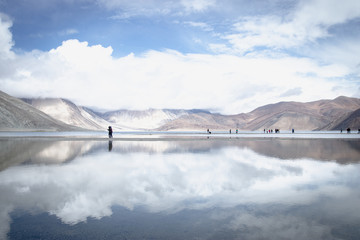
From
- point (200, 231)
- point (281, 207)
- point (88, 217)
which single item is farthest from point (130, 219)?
point (281, 207)

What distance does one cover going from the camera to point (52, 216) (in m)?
7.15

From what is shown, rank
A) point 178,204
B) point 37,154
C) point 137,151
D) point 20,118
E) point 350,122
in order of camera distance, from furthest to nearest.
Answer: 1. point 350,122
2. point 20,118
3. point 137,151
4. point 37,154
5. point 178,204

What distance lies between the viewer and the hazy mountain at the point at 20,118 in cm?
14125

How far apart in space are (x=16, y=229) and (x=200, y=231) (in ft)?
12.7

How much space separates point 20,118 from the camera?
153m

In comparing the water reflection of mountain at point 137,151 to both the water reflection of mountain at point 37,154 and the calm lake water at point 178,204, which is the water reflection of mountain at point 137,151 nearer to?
the water reflection of mountain at point 37,154

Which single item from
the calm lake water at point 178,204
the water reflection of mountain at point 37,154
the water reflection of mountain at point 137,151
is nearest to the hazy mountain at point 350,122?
the water reflection of mountain at point 137,151

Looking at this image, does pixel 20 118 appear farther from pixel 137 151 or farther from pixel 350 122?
pixel 350 122

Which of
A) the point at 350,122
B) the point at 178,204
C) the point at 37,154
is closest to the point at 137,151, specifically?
the point at 37,154

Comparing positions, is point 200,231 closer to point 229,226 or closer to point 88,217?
point 229,226

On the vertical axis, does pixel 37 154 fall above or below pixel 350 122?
below

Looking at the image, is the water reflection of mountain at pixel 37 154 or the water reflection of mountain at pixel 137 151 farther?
the water reflection of mountain at pixel 137 151

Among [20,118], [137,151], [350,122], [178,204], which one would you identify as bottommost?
[178,204]

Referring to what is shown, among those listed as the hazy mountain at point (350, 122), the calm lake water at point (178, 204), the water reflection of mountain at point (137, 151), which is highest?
the hazy mountain at point (350, 122)
